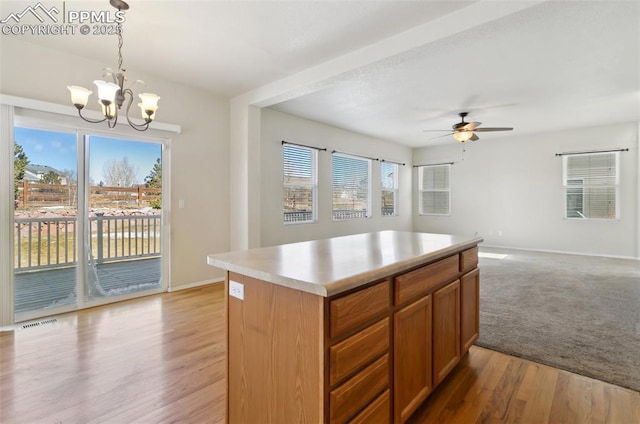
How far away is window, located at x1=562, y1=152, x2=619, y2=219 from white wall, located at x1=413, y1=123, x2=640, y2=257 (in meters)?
0.12

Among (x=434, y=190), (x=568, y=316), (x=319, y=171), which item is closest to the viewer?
(x=568, y=316)

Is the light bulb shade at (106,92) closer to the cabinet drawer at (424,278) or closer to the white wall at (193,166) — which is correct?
the white wall at (193,166)

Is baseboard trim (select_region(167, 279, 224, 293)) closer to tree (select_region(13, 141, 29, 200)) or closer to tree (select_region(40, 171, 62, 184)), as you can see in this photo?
tree (select_region(40, 171, 62, 184))

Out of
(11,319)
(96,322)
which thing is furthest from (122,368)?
(11,319)

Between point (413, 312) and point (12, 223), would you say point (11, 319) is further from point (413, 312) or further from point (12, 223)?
point (413, 312)

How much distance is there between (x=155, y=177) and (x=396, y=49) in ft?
10.6

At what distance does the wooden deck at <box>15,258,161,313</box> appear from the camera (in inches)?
125

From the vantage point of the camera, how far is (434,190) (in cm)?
856

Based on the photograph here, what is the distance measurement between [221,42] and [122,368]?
2.87m

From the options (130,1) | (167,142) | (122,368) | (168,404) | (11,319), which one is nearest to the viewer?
(168,404)

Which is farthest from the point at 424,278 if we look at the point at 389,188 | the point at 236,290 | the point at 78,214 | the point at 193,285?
the point at 389,188

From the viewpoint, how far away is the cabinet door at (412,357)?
1.46m

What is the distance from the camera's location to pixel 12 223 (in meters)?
2.95

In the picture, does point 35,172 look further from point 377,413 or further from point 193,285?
point 377,413
